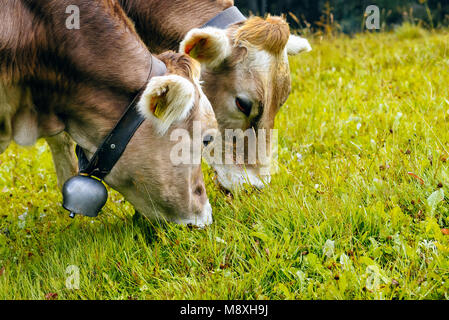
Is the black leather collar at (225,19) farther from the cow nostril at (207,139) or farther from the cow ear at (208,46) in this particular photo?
the cow nostril at (207,139)

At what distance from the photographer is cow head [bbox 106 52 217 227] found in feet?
9.57

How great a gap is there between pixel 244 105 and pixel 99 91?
1.25m

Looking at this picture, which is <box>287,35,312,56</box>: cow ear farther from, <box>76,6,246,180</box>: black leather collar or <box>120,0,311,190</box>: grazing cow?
<box>76,6,246,180</box>: black leather collar

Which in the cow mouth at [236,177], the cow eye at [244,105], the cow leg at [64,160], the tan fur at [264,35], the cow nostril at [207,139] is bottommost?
the cow leg at [64,160]

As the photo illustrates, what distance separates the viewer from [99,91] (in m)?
2.98

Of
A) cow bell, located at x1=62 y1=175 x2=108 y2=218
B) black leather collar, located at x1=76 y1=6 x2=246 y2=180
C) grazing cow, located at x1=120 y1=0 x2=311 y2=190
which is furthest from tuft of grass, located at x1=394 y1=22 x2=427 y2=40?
cow bell, located at x1=62 y1=175 x2=108 y2=218

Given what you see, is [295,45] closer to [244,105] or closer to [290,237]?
[244,105]

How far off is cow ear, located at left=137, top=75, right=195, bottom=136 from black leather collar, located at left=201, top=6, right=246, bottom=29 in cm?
137

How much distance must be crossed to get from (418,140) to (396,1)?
368 inches

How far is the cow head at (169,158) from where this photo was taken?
292 cm

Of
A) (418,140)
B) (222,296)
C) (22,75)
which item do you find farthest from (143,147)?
(418,140)

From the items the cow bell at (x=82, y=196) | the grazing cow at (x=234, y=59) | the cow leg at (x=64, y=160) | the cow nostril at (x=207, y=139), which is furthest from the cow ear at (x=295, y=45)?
the cow bell at (x=82, y=196)

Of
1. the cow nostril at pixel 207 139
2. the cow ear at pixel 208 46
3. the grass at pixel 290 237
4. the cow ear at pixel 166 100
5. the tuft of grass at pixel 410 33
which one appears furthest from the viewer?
the tuft of grass at pixel 410 33

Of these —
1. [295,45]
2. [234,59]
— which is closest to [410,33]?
[295,45]
